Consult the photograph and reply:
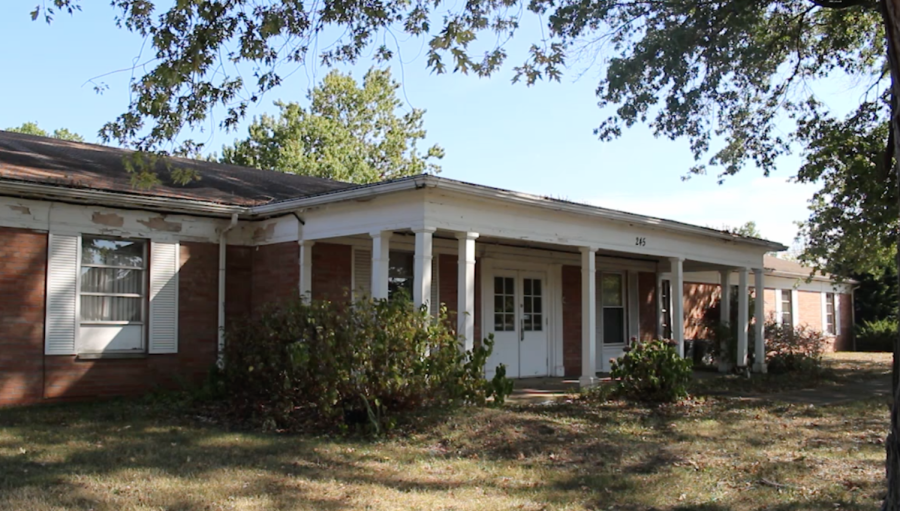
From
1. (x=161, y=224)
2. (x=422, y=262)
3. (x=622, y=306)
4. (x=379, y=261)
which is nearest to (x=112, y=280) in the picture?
(x=161, y=224)

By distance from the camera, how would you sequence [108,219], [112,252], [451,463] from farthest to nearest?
[112,252] → [108,219] → [451,463]

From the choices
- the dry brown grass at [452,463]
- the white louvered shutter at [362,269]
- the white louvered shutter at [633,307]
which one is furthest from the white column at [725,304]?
the white louvered shutter at [362,269]

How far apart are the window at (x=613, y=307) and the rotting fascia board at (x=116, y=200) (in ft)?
30.6

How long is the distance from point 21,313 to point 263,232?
3.98 meters

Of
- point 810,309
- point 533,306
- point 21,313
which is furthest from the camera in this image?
point 810,309

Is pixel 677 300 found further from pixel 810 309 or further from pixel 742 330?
pixel 810 309

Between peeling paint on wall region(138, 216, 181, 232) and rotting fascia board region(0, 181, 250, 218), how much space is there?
17cm

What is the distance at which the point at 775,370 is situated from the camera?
62.7ft

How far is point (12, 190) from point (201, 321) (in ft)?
11.8

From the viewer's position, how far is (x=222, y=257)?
542 inches

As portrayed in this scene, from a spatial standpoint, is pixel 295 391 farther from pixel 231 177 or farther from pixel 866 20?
pixel 866 20

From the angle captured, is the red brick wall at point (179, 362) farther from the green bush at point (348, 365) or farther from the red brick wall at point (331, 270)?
the green bush at point (348, 365)

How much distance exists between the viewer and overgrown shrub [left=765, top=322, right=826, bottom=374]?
1905 centimetres

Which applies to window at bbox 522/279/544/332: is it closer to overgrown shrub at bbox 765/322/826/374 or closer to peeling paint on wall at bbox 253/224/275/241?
peeling paint on wall at bbox 253/224/275/241
